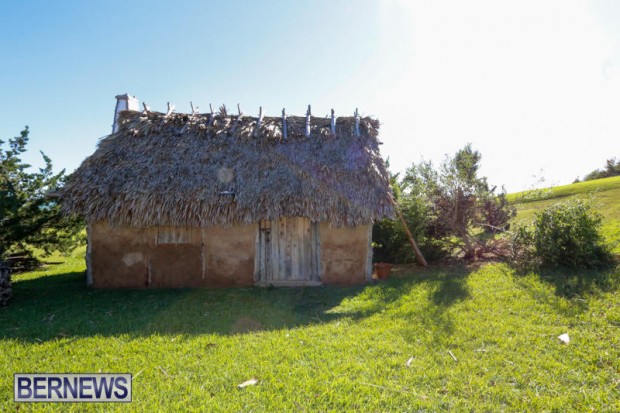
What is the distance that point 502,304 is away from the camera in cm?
561

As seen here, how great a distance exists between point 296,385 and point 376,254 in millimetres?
7533

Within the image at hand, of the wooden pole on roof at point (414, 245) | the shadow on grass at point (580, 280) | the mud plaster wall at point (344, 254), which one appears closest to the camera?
the shadow on grass at point (580, 280)

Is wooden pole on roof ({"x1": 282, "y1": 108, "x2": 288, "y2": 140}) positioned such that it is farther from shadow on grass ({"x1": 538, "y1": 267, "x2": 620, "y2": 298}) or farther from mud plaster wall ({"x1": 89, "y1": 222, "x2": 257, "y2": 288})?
shadow on grass ({"x1": 538, "y1": 267, "x2": 620, "y2": 298})

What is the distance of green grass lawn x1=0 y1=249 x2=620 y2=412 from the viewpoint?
317cm

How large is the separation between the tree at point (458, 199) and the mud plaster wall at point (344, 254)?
2.82m

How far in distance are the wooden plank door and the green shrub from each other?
5327mm

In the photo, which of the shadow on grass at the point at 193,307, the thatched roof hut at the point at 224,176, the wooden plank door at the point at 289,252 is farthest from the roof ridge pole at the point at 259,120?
the shadow on grass at the point at 193,307

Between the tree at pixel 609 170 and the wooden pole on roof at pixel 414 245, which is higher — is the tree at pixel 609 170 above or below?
above

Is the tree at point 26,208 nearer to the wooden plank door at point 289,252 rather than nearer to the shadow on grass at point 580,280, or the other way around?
the wooden plank door at point 289,252

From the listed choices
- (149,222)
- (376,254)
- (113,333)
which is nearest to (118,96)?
(149,222)

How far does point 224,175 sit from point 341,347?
529 cm

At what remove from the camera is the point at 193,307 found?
20.4 ft

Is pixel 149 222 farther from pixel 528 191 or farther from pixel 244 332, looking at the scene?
pixel 528 191

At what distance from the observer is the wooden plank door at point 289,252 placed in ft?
26.6
